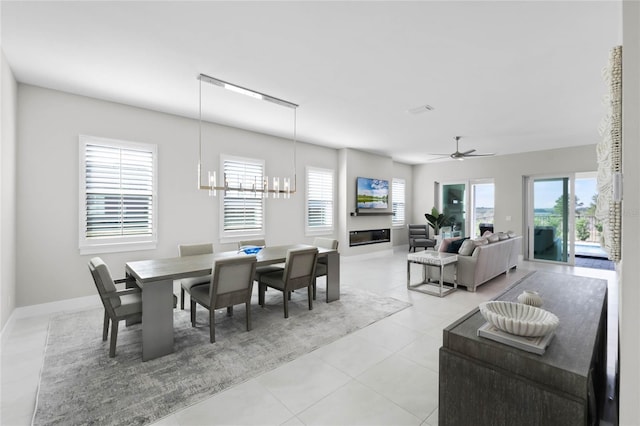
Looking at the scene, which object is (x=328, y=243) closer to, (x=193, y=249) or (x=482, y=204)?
(x=193, y=249)

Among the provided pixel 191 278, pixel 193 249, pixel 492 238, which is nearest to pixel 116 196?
pixel 193 249

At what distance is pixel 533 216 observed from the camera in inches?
298

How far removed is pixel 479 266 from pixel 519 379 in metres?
3.91

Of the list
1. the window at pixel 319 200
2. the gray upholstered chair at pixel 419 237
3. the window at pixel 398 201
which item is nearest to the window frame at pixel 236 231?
the window at pixel 319 200

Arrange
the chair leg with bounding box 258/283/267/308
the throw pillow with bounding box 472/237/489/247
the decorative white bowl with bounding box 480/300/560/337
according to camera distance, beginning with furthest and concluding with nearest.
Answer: the throw pillow with bounding box 472/237/489/247 < the chair leg with bounding box 258/283/267/308 < the decorative white bowl with bounding box 480/300/560/337

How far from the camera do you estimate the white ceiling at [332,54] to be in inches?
89.3

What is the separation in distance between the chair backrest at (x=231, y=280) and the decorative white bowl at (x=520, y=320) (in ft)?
7.40

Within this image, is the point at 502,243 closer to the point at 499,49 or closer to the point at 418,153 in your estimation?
the point at 418,153

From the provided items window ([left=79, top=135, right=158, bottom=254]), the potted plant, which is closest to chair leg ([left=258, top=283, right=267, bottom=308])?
window ([left=79, top=135, right=158, bottom=254])

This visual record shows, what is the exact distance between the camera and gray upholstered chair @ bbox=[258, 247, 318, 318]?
3.51 m

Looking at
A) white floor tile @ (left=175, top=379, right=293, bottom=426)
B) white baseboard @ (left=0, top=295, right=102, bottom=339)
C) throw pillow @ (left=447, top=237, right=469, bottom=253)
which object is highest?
throw pillow @ (left=447, top=237, right=469, bottom=253)

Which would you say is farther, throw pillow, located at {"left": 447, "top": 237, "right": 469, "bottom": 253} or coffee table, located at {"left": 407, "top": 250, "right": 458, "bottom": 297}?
throw pillow, located at {"left": 447, "top": 237, "right": 469, "bottom": 253}

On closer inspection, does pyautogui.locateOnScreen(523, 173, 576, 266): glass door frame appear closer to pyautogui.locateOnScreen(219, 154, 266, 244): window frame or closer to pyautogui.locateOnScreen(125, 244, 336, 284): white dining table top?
pyautogui.locateOnScreen(219, 154, 266, 244): window frame

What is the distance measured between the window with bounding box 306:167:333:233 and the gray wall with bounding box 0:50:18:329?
4719mm
